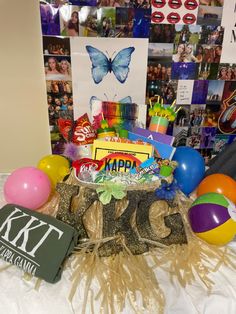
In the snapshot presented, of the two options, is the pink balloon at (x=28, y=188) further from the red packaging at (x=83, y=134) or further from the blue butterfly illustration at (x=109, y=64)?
the blue butterfly illustration at (x=109, y=64)

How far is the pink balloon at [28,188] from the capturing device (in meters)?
0.84

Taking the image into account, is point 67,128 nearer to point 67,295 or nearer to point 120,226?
point 120,226

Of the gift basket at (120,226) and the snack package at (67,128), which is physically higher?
the snack package at (67,128)

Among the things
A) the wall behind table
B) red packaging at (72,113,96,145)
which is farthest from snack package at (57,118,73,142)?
the wall behind table

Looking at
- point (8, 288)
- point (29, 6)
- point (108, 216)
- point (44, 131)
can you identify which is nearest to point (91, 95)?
point (44, 131)

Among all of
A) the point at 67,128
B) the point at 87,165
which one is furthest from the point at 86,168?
the point at 67,128

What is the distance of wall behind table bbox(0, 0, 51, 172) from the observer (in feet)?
3.91

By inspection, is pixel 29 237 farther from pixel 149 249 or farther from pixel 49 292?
pixel 149 249

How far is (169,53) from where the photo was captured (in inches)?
52.1

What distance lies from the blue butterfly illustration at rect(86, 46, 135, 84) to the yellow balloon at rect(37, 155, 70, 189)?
528mm

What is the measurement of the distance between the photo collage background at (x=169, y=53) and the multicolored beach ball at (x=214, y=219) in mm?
706

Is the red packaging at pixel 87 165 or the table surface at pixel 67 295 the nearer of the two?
the table surface at pixel 67 295

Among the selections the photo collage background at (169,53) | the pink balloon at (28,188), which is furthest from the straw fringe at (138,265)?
the photo collage background at (169,53)

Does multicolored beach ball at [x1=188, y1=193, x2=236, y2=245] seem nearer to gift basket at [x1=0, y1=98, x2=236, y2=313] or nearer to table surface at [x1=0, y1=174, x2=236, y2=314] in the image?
gift basket at [x1=0, y1=98, x2=236, y2=313]
